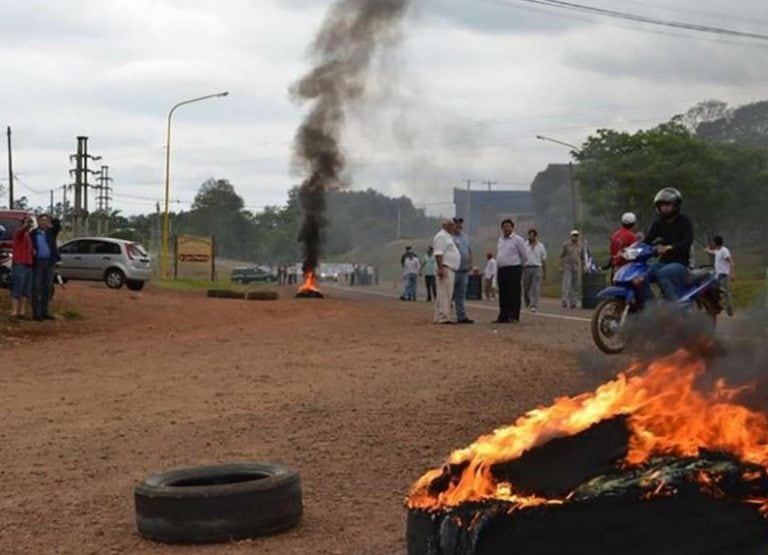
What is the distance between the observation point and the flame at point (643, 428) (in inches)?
169

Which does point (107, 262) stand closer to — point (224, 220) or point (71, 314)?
point (71, 314)

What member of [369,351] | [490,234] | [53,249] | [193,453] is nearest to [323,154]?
[53,249]

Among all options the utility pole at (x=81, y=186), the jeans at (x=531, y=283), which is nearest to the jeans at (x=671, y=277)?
the jeans at (x=531, y=283)

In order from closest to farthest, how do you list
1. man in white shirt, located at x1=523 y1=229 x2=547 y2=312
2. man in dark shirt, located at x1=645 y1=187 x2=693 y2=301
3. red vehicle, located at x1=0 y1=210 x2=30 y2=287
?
man in dark shirt, located at x1=645 y1=187 x2=693 y2=301 → man in white shirt, located at x1=523 y1=229 x2=547 y2=312 → red vehicle, located at x1=0 y1=210 x2=30 y2=287

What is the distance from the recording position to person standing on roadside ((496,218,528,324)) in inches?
696

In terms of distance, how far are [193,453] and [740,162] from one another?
190ft

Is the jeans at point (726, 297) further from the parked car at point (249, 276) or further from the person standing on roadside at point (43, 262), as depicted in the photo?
the parked car at point (249, 276)

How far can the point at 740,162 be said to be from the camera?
60.6m

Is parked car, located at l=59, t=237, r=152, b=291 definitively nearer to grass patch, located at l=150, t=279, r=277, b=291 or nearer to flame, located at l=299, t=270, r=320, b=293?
grass patch, located at l=150, t=279, r=277, b=291

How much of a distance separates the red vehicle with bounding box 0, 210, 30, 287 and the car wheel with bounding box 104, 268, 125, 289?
5.15 meters

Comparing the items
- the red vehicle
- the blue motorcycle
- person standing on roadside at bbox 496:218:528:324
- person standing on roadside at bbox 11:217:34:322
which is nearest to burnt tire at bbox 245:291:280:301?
the red vehicle

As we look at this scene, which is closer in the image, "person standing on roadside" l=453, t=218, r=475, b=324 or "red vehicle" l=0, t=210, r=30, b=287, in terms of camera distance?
"person standing on roadside" l=453, t=218, r=475, b=324

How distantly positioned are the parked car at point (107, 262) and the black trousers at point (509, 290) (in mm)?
19686

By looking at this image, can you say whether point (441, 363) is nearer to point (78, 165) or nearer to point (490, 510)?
point (490, 510)
